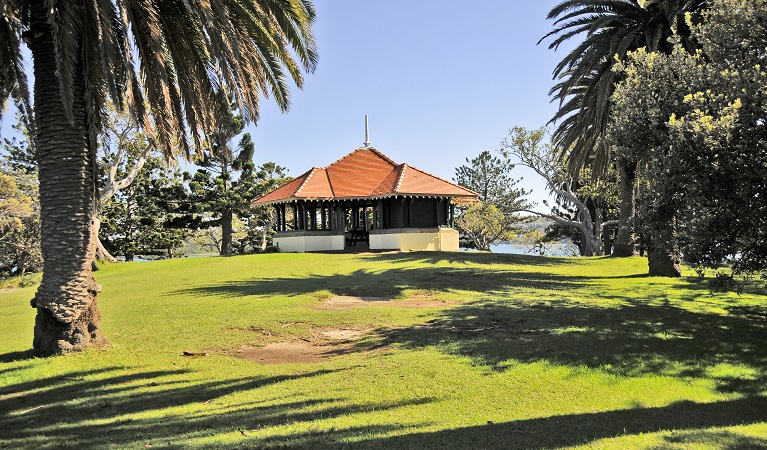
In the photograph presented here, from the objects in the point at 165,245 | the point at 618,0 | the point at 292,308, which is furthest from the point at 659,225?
the point at 165,245

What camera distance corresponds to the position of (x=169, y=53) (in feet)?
33.0

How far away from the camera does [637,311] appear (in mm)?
10898

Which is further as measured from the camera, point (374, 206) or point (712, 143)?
point (374, 206)

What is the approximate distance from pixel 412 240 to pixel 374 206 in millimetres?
3979

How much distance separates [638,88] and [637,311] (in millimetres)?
4976

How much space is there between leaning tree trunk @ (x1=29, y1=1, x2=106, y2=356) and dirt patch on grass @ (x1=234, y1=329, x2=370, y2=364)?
9.90 ft

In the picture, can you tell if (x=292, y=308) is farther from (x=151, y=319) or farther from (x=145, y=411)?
(x=145, y=411)

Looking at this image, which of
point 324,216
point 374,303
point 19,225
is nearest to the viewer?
point 374,303

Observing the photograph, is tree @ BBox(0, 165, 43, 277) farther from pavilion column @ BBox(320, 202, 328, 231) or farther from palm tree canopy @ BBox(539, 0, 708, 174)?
palm tree canopy @ BBox(539, 0, 708, 174)

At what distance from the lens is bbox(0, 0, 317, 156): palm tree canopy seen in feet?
25.5

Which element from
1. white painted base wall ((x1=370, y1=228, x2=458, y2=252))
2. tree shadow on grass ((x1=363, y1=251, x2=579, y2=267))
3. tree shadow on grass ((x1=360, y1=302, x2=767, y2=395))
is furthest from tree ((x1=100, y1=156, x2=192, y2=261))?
tree shadow on grass ((x1=360, y1=302, x2=767, y2=395))

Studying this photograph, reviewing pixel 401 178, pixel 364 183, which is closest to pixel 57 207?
pixel 401 178

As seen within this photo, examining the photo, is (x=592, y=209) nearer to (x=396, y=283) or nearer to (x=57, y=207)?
(x=396, y=283)

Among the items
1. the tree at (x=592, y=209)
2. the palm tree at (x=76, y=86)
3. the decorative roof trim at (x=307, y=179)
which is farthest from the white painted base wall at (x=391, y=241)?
the palm tree at (x=76, y=86)
